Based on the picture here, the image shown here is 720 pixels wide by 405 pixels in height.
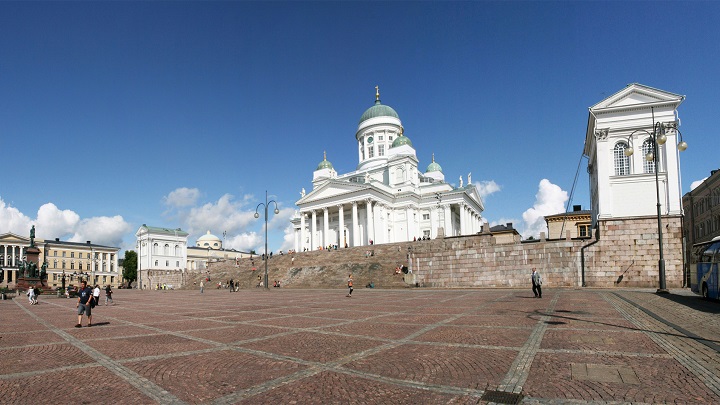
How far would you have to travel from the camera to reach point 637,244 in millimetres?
30141

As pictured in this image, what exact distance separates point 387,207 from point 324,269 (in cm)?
2952

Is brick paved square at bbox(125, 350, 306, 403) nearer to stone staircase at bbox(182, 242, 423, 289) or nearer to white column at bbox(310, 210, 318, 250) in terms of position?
stone staircase at bbox(182, 242, 423, 289)

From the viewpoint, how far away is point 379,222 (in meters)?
69.9

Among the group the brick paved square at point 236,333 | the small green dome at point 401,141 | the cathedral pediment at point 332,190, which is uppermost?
the small green dome at point 401,141

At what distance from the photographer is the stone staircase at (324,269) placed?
133ft

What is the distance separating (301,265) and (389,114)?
48.8 m

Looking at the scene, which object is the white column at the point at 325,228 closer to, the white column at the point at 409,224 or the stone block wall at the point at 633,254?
the white column at the point at 409,224

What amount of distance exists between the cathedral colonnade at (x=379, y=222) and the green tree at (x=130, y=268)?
54.0 m

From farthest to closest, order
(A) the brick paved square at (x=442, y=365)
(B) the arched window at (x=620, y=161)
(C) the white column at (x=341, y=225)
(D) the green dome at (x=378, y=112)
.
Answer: (D) the green dome at (x=378, y=112) < (C) the white column at (x=341, y=225) < (B) the arched window at (x=620, y=161) < (A) the brick paved square at (x=442, y=365)

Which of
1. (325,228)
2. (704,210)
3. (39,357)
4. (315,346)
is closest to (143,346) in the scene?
(39,357)

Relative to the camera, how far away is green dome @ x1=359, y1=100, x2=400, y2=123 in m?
89.0

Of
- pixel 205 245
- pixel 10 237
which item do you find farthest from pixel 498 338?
pixel 205 245

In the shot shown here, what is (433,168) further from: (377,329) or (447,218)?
(377,329)

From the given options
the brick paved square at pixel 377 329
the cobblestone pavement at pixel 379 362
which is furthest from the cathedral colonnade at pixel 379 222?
the cobblestone pavement at pixel 379 362
